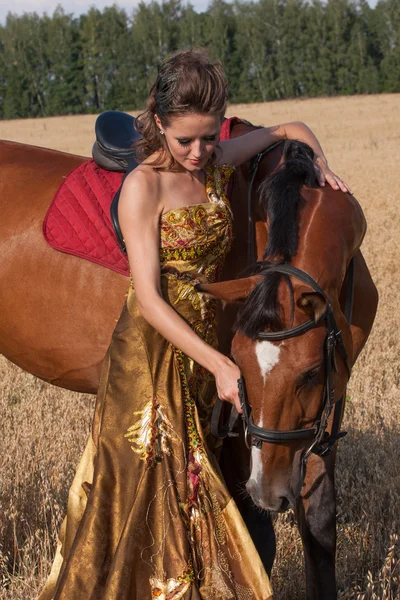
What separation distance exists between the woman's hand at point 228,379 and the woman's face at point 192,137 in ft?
2.48

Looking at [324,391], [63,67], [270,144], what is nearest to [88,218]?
[270,144]

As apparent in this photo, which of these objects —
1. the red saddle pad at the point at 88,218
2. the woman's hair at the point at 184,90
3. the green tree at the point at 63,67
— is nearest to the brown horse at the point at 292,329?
the woman's hair at the point at 184,90

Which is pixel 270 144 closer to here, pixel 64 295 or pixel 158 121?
pixel 158 121

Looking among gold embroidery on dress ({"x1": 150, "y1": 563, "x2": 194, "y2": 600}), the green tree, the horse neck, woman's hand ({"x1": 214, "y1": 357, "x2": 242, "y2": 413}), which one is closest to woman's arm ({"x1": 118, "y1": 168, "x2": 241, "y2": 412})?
woman's hand ({"x1": 214, "y1": 357, "x2": 242, "y2": 413})

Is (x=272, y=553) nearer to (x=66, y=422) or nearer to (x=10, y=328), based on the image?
(x=10, y=328)

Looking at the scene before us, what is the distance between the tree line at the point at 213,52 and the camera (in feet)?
174

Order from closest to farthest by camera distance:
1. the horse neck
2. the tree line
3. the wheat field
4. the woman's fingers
→ the horse neck < the woman's fingers < the wheat field < the tree line

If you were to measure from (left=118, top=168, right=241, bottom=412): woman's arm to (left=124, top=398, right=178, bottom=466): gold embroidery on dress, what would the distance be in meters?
0.28

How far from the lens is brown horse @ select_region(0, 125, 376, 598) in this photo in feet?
11.2

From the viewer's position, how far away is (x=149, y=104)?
2.83m

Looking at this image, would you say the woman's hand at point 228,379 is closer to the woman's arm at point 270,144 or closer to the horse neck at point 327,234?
the horse neck at point 327,234

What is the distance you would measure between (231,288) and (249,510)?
4.78ft

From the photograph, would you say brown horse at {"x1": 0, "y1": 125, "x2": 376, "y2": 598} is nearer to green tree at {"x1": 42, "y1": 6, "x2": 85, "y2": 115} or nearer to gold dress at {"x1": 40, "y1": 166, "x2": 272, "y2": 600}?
Answer: gold dress at {"x1": 40, "y1": 166, "x2": 272, "y2": 600}

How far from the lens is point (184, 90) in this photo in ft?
8.71
